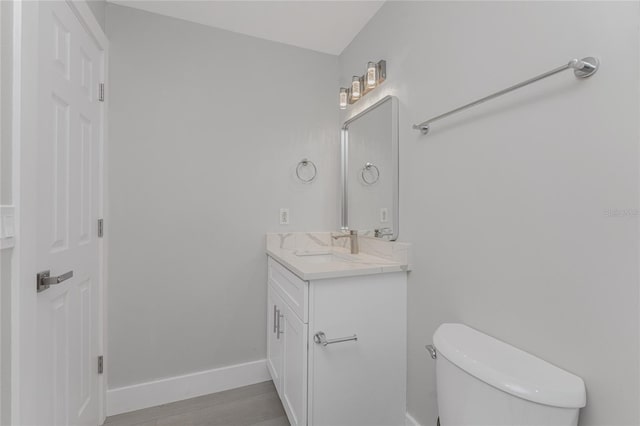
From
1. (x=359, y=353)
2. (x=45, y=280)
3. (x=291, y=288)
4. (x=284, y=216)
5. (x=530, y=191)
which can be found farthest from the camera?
(x=284, y=216)

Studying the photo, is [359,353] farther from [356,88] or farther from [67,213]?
[356,88]

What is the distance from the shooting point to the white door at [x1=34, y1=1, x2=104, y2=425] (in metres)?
1.08

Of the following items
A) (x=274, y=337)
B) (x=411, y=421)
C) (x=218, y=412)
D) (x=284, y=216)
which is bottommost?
(x=218, y=412)

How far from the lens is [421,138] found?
143 cm

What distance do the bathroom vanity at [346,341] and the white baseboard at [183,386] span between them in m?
0.51

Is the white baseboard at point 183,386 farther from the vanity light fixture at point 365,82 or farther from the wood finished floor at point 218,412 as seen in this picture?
the vanity light fixture at point 365,82

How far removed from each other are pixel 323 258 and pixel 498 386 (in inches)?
51.3

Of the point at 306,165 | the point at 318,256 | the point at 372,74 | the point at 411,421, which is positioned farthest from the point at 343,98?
the point at 411,421

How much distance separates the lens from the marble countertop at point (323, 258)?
134 centimetres

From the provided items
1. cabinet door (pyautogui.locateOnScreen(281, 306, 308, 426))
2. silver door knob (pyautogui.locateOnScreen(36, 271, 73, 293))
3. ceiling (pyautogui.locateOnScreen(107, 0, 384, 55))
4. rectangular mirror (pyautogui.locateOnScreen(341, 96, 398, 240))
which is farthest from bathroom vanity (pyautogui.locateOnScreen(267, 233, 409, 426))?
ceiling (pyautogui.locateOnScreen(107, 0, 384, 55))

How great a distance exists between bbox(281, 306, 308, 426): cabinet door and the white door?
38.0 inches

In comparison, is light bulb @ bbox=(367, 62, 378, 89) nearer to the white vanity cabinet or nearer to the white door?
the white vanity cabinet

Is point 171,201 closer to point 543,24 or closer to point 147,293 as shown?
point 147,293

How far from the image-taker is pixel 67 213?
1273 millimetres
